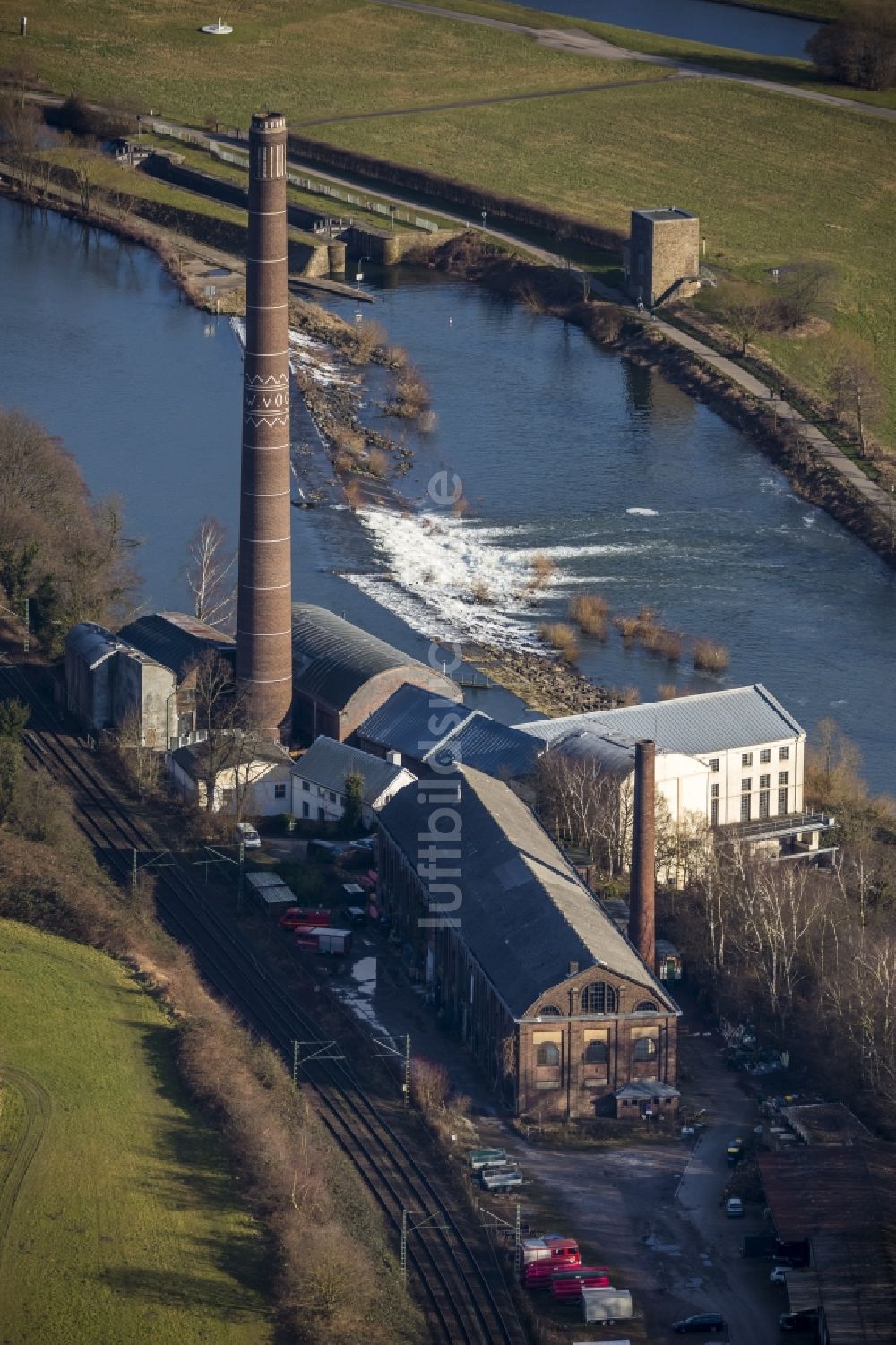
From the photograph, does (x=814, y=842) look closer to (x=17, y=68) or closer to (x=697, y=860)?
(x=697, y=860)

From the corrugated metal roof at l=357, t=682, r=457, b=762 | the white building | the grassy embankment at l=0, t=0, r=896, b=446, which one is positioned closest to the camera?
the white building

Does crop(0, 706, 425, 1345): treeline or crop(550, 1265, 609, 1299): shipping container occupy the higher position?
crop(0, 706, 425, 1345): treeline

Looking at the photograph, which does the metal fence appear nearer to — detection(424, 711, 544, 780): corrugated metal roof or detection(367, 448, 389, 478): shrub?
detection(367, 448, 389, 478): shrub

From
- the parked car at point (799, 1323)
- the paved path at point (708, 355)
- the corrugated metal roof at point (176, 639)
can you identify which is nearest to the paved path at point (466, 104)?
the paved path at point (708, 355)

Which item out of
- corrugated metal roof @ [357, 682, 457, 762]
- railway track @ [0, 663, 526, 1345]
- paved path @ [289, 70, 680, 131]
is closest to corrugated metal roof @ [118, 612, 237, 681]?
railway track @ [0, 663, 526, 1345]

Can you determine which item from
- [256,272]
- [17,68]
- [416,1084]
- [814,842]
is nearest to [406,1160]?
[416,1084]

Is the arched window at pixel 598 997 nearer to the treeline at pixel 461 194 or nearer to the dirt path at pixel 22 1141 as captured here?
the dirt path at pixel 22 1141

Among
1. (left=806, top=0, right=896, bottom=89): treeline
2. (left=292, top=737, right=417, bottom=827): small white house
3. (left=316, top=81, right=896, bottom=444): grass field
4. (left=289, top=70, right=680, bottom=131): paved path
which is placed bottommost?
(left=292, top=737, right=417, bottom=827): small white house

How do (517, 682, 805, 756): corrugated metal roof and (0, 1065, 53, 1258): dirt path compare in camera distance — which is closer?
(0, 1065, 53, 1258): dirt path
